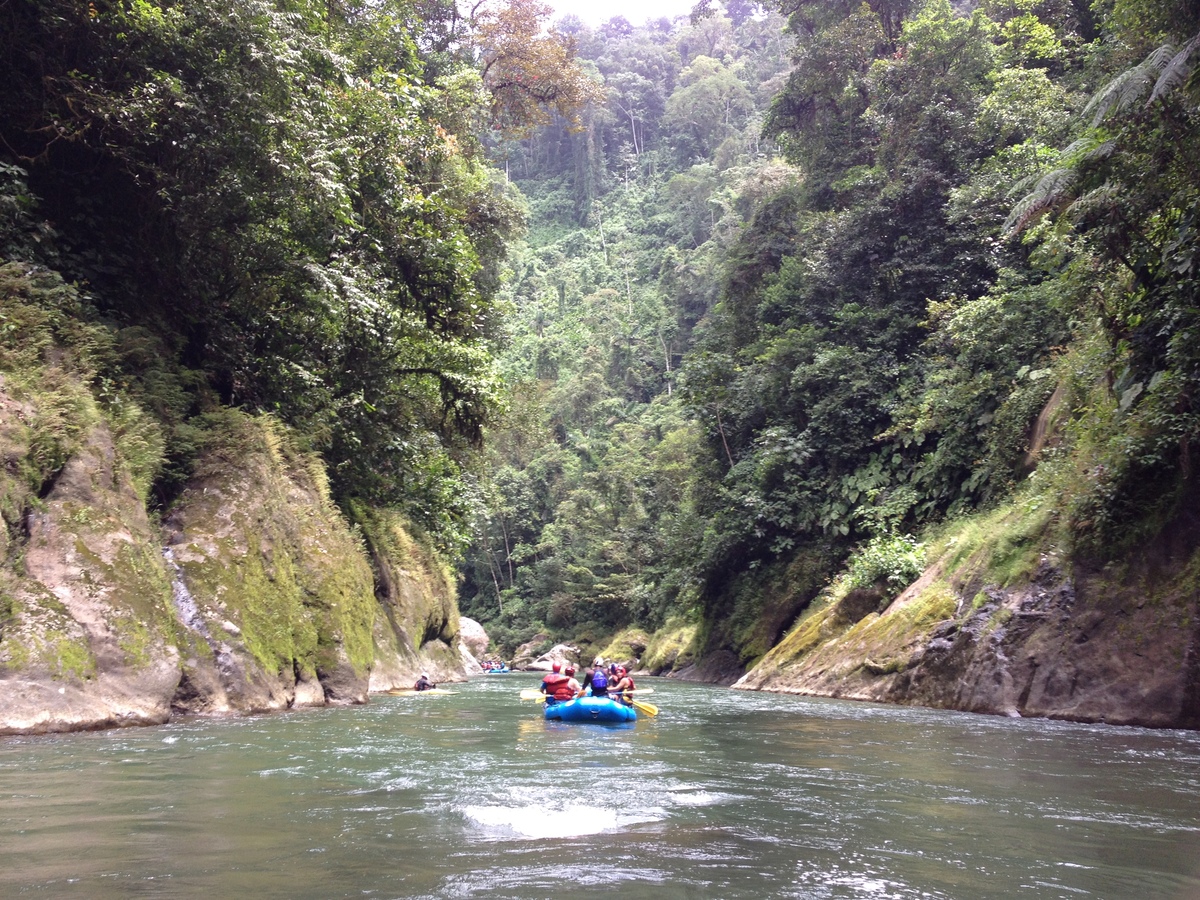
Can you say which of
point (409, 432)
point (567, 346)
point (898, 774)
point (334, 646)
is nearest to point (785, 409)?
point (409, 432)

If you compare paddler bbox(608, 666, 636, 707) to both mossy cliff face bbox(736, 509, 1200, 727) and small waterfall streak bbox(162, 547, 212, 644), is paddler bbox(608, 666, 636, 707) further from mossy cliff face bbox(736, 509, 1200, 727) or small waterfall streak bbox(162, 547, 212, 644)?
small waterfall streak bbox(162, 547, 212, 644)

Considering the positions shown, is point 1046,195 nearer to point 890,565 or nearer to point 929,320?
point 890,565

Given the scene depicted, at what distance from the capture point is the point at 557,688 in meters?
13.4

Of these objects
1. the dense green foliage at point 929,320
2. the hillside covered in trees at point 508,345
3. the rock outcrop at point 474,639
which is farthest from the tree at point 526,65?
the rock outcrop at point 474,639

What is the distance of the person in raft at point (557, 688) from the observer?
1331 cm

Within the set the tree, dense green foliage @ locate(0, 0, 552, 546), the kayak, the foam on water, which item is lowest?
the kayak

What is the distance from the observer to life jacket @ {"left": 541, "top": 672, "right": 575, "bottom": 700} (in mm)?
13328

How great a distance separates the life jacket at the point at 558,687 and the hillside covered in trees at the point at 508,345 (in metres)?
2.90

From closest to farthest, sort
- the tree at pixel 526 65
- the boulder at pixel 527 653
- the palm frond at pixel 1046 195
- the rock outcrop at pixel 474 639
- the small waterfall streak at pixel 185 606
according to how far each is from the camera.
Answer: the small waterfall streak at pixel 185 606
the palm frond at pixel 1046 195
the tree at pixel 526 65
the rock outcrop at pixel 474 639
the boulder at pixel 527 653

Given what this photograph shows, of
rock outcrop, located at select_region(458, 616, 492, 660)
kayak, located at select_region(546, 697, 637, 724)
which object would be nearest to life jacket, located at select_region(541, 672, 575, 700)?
kayak, located at select_region(546, 697, 637, 724)

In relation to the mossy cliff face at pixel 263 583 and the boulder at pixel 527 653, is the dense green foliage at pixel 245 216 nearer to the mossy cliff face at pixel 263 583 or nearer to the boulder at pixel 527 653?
the mossy cliff face at pixel 263 583

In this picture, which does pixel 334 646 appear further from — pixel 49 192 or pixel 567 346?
pixel 567 346

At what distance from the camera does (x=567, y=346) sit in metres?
62.7

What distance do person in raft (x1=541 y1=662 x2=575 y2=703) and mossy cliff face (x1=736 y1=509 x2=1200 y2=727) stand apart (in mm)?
4602
